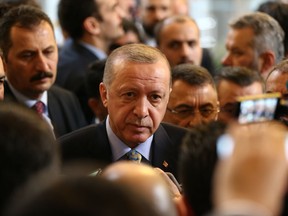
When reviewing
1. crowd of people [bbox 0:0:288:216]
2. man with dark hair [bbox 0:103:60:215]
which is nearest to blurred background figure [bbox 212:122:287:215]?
crowd of people [bbox 0:0:288:216]

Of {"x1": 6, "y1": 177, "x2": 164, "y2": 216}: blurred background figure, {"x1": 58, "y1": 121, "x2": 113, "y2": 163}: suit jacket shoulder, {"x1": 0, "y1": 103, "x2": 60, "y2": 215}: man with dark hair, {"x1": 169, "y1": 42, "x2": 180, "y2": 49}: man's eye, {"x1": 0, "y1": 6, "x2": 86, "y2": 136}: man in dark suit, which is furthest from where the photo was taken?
{"x1": 169, "y1": 42, "x2": 180, "y2": 49}: man's eye

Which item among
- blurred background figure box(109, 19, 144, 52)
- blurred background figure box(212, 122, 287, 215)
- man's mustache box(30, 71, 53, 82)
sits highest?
blurred background figure box(212, 122, 287, 215)

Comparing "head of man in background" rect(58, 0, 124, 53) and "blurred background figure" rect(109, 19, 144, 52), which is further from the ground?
"head of man in background" rect(58, 0, 124, 53)

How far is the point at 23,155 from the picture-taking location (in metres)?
1.95

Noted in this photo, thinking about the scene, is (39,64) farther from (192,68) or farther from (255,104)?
(255,104)

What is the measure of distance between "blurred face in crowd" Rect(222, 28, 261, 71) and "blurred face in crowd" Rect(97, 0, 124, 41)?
3.46ft

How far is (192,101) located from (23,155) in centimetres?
252

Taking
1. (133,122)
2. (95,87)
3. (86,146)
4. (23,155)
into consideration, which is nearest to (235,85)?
(95,87)

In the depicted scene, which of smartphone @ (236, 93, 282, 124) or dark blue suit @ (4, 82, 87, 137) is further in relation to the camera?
dark blue suit @ (4, 82, 87, 137)

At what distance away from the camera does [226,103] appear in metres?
4.65

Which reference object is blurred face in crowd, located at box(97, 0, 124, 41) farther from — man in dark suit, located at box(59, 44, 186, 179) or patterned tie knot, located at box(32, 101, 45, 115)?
man in dark suit, located at box(59, 44, 186, 179)

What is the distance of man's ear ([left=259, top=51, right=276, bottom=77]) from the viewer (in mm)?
5401

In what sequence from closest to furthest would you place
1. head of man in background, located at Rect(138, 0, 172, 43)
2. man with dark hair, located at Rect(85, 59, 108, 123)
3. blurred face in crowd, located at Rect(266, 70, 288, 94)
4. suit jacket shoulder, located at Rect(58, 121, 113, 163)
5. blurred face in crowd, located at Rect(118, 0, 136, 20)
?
suit jacket shoulder, located at Rect(58, 121, 113, 163) → blurred face in crowd, located at Rect(266, 70, 288, 94) → man with dark hair, located at Rect(85, 59, 108, 123) → head of man in background, located at Rect(138, 0, 172, 43) → blurred face in crowd, located at Rect(118, 0, 136, 20)

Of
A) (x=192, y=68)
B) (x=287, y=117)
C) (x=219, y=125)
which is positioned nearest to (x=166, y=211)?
(x=219, y=125)
